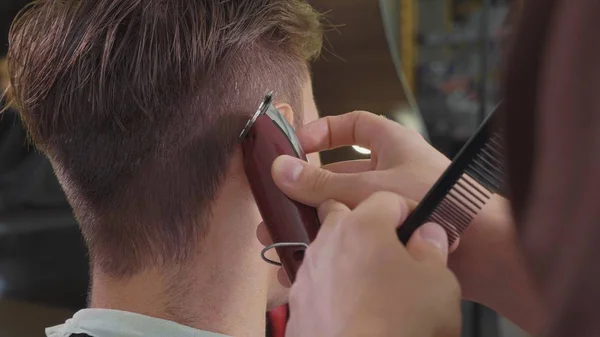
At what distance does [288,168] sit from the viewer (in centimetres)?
91

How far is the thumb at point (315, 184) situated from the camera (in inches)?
34.5

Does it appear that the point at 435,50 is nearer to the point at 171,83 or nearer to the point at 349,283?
the point at 171,83

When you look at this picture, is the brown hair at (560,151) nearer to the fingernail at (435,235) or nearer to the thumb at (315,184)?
the fingernail at (435,235)

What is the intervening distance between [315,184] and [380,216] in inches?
7.4

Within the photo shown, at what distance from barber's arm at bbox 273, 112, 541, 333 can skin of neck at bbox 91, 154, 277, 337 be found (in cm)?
21

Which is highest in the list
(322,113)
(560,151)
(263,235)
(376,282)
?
(560,151)

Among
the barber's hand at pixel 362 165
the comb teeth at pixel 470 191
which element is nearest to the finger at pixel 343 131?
the barber's hand at pixel 362 165

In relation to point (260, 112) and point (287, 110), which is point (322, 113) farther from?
point (260, 112)

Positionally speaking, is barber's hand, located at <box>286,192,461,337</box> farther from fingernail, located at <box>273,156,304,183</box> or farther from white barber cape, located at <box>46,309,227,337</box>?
white barber cape, located at <box>46,309,227,337</box>

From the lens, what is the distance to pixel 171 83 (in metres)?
1.07

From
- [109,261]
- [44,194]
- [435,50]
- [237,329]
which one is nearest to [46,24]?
[109,261]

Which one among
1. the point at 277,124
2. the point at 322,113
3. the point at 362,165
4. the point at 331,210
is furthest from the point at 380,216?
the point at 322,113

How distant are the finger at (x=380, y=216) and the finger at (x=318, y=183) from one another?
0.12 m

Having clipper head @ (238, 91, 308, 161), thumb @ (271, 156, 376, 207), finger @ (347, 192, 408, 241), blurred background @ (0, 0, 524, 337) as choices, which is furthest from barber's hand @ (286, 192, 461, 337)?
blurred background @ (0, 0, 524, 337)
